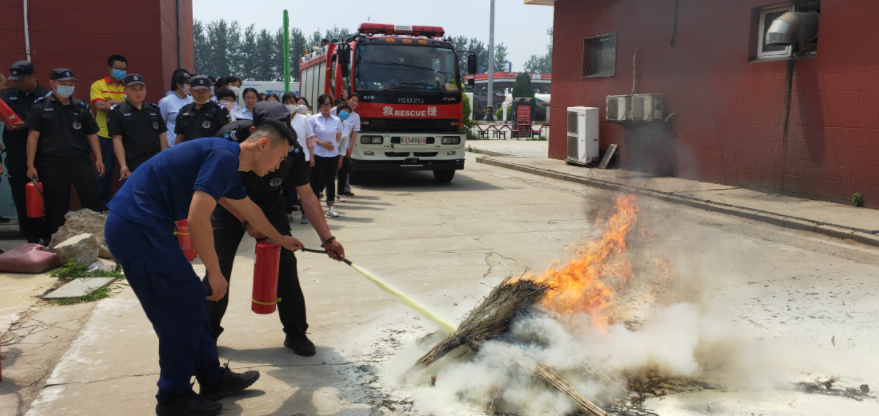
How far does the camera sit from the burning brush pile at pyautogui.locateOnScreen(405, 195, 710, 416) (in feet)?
10.7

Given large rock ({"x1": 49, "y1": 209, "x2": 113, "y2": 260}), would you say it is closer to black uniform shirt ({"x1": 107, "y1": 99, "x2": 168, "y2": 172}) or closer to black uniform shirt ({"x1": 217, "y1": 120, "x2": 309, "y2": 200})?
black uniform shirt ({"x1": 107, "y1": 99, "x2": 168, "y2": 172})

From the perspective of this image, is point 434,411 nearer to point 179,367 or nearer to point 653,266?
point 179,367

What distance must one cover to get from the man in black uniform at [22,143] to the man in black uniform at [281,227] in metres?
3.96

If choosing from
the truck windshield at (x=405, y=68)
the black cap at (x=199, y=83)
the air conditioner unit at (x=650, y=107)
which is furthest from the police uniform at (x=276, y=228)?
the air conditioner unit at (x=650, y=107)

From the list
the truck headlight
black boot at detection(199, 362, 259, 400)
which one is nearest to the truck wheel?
the truck headlight

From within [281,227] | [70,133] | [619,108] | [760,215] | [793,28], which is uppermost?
[793,28]

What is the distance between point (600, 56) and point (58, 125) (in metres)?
12.6

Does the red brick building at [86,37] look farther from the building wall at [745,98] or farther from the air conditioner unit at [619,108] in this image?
the air conditioner unit at [619,108]

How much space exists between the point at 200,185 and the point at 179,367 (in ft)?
3.11

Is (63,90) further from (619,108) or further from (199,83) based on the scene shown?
(619,108)

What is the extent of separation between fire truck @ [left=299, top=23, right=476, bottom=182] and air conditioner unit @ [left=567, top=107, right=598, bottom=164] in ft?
13.5

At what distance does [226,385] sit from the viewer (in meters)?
3.46

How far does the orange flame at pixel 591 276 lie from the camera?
3.76 m

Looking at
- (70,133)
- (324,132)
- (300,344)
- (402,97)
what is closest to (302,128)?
(324,132)
